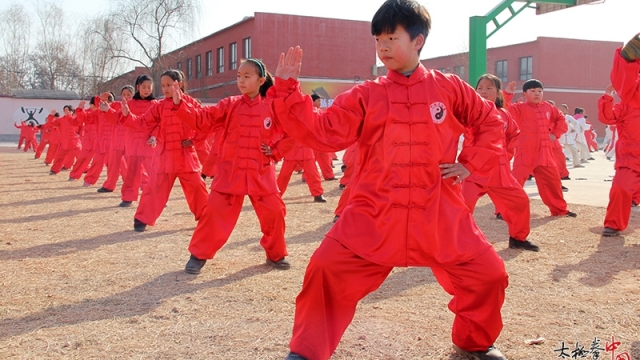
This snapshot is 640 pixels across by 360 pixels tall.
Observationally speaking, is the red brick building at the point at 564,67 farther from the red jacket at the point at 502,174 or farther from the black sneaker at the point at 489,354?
the black sneaker at the point at 489,354

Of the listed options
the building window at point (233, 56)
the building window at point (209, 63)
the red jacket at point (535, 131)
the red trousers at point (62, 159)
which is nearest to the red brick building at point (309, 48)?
the building window at point (233, 56)

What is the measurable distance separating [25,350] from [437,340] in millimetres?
2272

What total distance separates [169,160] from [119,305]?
273cm

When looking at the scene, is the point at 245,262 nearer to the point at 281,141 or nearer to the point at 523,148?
the point at 281,141

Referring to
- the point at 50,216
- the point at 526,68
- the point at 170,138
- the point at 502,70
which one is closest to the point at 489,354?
the point at 170,138

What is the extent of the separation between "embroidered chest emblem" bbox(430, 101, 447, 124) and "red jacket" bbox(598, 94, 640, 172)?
4305 millimetres

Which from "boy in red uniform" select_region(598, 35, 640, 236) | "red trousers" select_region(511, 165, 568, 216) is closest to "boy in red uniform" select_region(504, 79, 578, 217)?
"red trousers" select_region(511, 165, 568, 216)

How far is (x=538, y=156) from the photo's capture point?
8016 millimetres

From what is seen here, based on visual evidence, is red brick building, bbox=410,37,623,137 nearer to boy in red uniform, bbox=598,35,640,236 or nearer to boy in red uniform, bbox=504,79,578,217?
boy in red uniform, bbox=504,79,578,217

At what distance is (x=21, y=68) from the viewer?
1801 inches

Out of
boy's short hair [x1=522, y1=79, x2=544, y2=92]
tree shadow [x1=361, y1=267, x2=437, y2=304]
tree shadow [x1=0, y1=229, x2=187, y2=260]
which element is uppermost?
boy's short hair [x1=522, y1=79, x2=544, y2=92]

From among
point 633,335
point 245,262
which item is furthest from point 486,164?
point 245,262

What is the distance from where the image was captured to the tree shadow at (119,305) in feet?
12.7

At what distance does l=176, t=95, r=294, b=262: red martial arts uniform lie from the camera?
5113 millimetres
